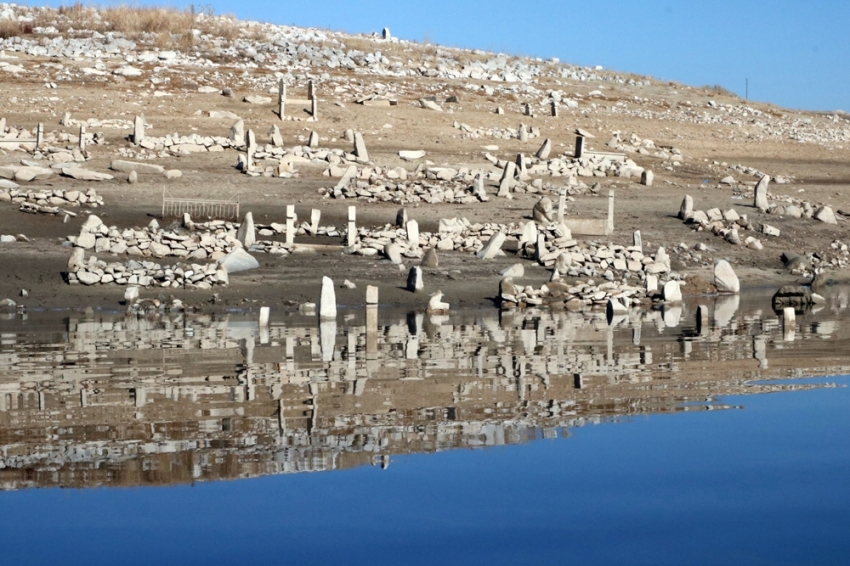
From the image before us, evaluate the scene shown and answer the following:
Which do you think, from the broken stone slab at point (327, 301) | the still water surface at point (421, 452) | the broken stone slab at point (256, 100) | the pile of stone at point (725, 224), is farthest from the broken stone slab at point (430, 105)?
the still water surface at point (421, 452)

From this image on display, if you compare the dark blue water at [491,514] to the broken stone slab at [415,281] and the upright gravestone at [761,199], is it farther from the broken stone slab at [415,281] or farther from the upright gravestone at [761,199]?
the upright gravestone at [761,199]

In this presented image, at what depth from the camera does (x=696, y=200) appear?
28.8 metres

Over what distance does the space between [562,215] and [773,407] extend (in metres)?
14.2

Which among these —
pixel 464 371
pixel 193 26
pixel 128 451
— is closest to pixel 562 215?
pixel 464 371

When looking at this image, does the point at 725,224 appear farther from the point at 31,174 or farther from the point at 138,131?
the point at 31,174

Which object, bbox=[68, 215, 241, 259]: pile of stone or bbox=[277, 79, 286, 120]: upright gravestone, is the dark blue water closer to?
bbox=[68, 215, 241, 259]: pile of stone

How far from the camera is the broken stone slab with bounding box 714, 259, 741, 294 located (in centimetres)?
2259

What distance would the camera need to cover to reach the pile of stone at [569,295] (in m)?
19.7

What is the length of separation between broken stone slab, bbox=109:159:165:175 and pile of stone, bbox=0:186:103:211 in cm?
202

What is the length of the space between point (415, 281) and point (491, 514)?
44.3 feet

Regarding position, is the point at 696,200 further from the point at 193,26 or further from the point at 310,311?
the point at 193,26

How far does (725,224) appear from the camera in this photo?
26.6 metres

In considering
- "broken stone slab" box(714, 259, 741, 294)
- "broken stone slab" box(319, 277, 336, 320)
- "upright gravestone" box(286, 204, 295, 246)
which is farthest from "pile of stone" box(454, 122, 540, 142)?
"broken stone slab" box(319, 277, 336, 320)

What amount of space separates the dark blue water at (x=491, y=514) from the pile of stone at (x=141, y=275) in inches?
473
